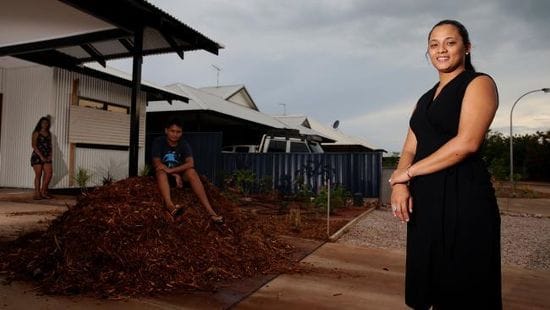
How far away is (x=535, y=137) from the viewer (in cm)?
3728

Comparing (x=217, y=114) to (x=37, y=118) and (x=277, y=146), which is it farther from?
(x=37, y=118)

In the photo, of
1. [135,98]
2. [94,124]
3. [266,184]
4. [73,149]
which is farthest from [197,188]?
[94,124]

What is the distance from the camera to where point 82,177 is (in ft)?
31.3

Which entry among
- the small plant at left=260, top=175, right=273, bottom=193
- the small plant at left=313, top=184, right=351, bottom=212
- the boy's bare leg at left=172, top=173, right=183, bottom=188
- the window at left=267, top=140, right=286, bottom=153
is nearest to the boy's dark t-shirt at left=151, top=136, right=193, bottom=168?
the boy's bare leg at left=172, top=173, right=183, bottom=188

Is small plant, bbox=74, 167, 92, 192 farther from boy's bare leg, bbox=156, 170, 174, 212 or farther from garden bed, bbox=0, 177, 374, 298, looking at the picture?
boy's bare leg, bbox=156, 170, 174, 212

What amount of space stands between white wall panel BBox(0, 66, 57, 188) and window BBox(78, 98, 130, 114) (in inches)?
38.2

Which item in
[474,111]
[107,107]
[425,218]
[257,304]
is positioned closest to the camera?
[474,111]

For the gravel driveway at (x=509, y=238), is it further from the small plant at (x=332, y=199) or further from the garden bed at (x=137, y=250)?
the garden bed at (x=137, y=250)

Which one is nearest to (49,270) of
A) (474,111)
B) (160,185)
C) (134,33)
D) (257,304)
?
(160,185)

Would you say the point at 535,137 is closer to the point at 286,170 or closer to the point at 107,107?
the point at 286,170

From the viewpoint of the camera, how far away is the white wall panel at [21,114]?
9.65 meters

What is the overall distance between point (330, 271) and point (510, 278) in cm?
191

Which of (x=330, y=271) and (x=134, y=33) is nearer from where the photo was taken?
(x=330, y=271)

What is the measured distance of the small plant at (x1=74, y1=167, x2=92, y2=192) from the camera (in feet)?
31.0
